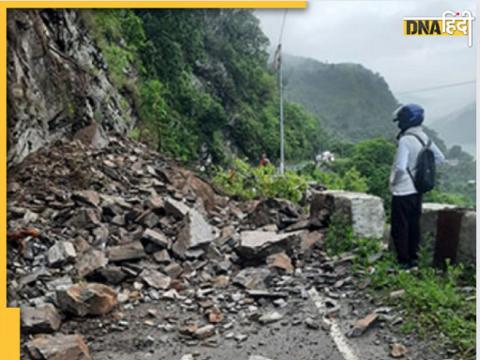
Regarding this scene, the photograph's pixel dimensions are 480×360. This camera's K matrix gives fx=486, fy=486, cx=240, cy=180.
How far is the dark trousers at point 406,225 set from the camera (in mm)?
3570

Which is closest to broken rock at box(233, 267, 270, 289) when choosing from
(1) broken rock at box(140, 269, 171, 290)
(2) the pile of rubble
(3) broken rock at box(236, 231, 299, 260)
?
(2) the pile of rubble

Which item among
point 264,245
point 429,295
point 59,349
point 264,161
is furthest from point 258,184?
point 59,349

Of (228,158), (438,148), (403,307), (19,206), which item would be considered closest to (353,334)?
(403,307)

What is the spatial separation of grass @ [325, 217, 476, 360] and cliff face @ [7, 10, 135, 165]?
11.6ft

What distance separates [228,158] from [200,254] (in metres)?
1.45

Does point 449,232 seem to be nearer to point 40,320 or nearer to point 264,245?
point 264,245

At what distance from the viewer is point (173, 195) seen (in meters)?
5.61

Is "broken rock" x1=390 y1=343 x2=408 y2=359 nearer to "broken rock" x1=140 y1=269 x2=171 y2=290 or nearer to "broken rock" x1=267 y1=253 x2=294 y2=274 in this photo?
"broken rock" x1=267 y1=253 x2=294 y2=274

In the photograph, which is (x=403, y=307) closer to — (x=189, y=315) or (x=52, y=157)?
(x=189, y=315)

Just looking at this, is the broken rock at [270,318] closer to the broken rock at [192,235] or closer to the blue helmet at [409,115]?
the broken rock at [192,235]

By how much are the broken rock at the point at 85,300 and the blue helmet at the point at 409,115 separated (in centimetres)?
236

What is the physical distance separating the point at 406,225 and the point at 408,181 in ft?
1.13

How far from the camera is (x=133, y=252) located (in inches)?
162

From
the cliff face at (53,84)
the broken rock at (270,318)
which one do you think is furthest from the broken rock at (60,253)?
the broken rock at (270,318)
